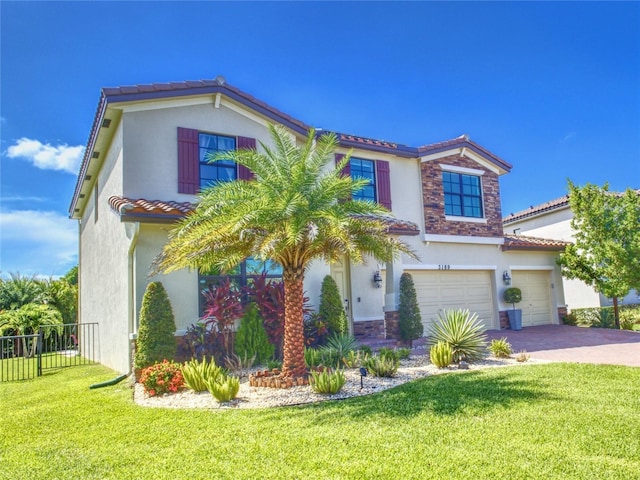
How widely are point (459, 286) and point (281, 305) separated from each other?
29.3 feet

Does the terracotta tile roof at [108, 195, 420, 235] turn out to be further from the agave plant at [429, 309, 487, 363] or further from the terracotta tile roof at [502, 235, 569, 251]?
the terracotta tile roof at [502, 235, 569, 251]

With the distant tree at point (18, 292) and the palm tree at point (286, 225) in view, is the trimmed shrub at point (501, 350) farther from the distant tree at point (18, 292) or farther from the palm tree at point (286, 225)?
the distant tree at point (18, 292)

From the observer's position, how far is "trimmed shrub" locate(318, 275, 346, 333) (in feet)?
41.3

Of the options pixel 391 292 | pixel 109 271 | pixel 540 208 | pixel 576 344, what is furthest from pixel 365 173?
pixel 540 208

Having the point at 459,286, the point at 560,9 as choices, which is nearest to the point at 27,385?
the point at 459,286

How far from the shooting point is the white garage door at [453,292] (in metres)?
16.7

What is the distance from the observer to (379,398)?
293 inches

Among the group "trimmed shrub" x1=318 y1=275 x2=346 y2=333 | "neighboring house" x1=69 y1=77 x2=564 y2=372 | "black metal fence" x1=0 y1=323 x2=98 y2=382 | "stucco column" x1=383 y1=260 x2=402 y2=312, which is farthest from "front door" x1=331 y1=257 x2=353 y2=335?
"black metal fence" x1=0 y1=323 x2=98 y2=382

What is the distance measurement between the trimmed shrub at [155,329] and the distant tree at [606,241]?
16.6 m

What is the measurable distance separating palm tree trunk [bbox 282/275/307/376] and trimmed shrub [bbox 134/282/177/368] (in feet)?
10.1

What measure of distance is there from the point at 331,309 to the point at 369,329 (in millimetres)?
2546

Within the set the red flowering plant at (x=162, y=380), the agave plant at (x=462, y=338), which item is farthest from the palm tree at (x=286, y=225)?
the agave plant at (x=462, y=338)

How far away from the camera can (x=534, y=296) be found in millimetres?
19656

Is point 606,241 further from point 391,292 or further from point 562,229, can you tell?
point 391,292
